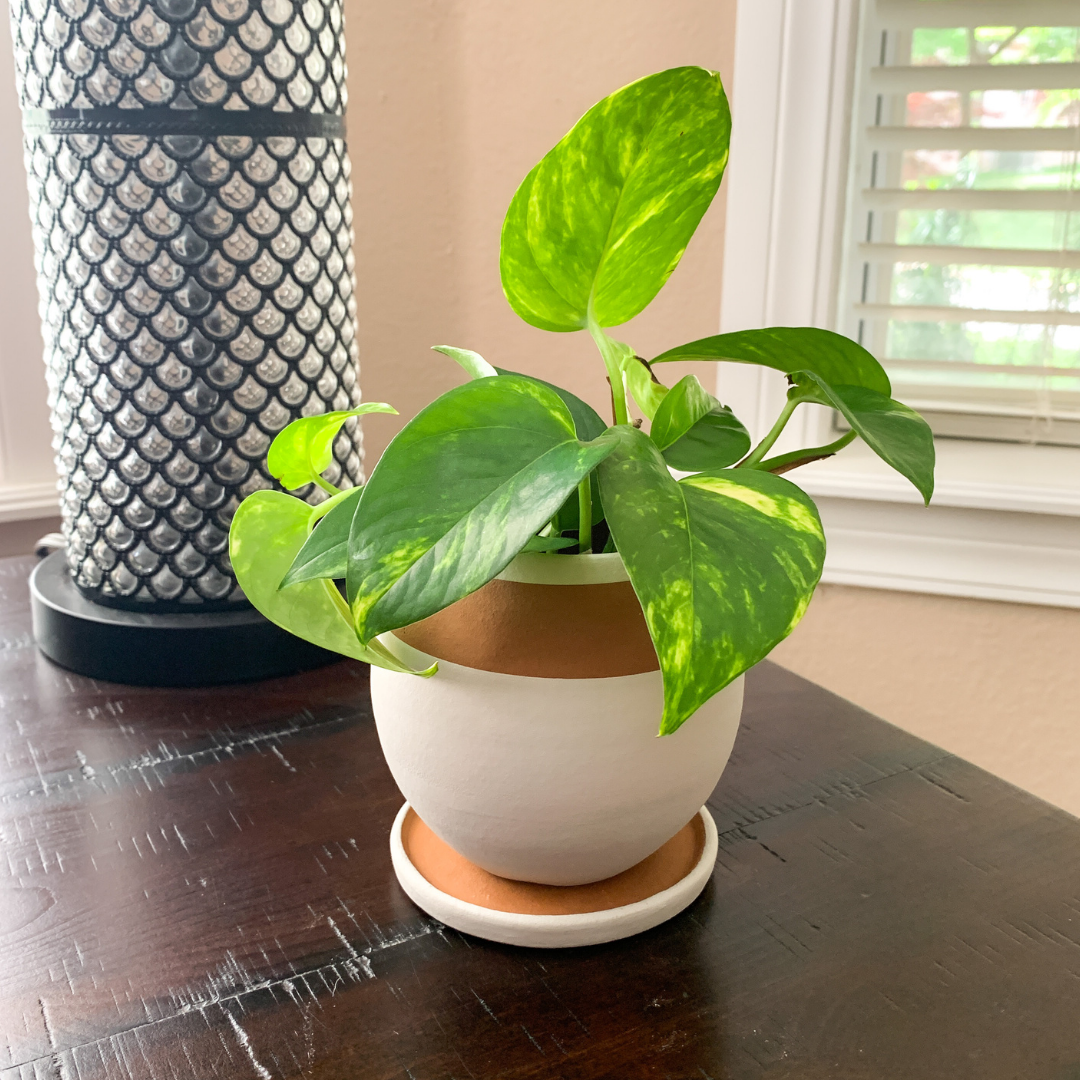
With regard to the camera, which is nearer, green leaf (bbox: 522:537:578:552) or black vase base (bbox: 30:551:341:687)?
green leaf (bbox: 522:537:578:552)

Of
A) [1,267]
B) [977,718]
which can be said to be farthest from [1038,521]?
[1,267]

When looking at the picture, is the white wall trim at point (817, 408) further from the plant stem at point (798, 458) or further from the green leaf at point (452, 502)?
the green leaf at point (452, 502)

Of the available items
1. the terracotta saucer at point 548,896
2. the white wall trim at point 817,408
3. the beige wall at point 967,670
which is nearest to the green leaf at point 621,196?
the terracotta saucer at point 548,896

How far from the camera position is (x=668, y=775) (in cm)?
41

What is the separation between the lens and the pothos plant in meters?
0.31

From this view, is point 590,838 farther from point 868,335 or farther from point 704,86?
point 868,335

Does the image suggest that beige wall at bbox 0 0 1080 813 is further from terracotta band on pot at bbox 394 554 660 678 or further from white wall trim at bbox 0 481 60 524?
terracotta band on pot at bbox 394 554 660 678

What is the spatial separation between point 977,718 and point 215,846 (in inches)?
36.7

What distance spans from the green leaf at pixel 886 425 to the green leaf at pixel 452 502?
0.37 feet

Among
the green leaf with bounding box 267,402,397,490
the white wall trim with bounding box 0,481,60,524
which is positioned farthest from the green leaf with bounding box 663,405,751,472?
the white wall trim with bounding box 0,481,60,524

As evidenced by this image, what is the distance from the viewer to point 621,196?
383 mm

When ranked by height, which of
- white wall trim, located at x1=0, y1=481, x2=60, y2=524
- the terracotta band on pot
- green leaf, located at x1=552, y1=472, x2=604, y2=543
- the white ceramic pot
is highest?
green leaf, located at x1=552, y1=472, x2=604, y2=543

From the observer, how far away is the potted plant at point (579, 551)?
0.32m

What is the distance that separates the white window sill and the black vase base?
637 millimetres
